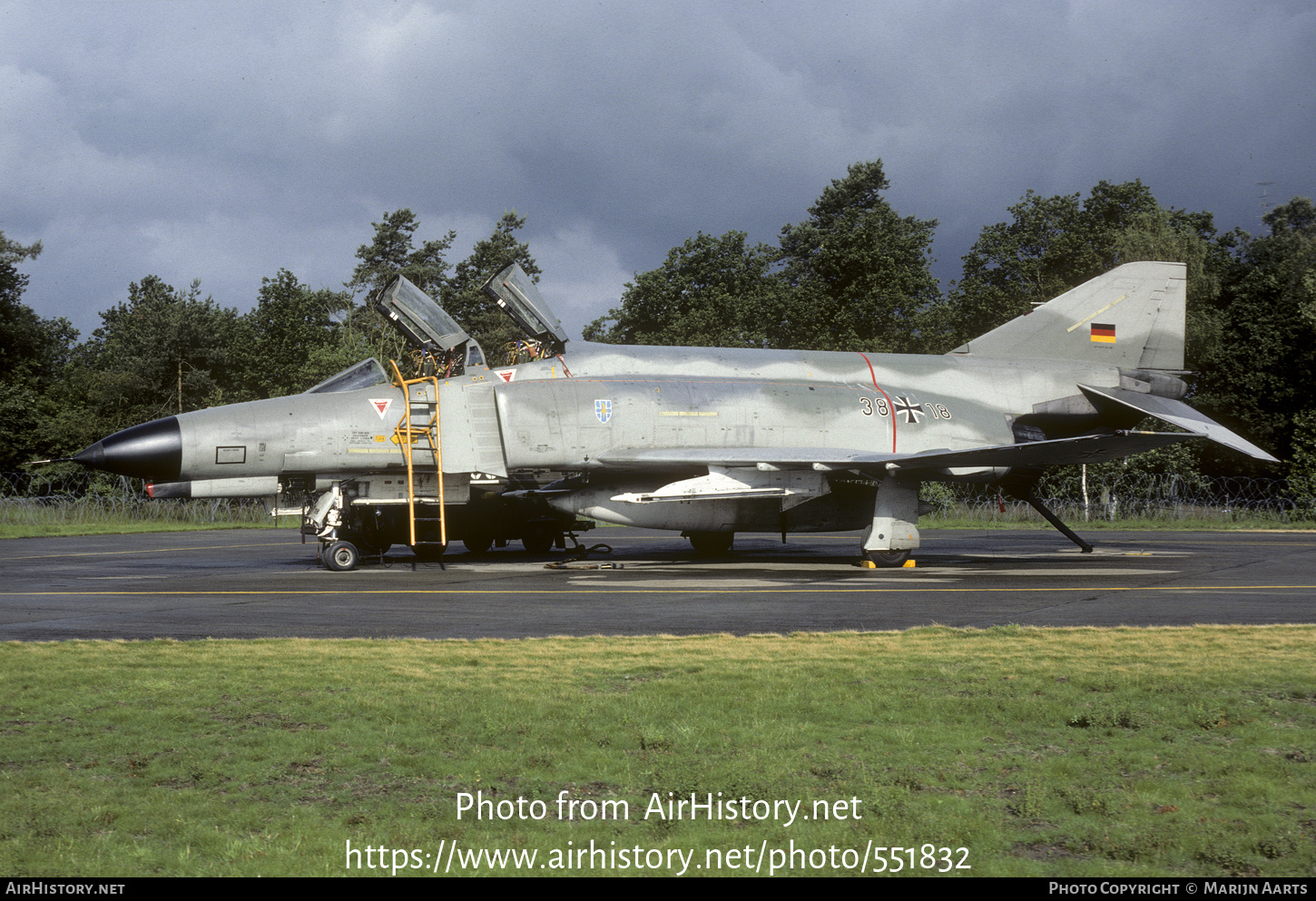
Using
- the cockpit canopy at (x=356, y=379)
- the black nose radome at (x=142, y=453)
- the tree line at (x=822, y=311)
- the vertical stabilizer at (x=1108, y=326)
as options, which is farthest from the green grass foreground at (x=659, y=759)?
the tree line at (x=822, y=311)

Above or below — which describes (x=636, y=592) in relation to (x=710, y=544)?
below

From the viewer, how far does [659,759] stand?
16.0 ft

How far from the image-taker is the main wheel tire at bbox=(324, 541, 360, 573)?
1602 centimetres

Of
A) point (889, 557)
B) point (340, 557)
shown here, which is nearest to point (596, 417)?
point (340, 557)

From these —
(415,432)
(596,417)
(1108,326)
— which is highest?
(1108,326)

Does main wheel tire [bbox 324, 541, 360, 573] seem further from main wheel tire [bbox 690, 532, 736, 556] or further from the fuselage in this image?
main wheel tire [bbox 690, 532, 736, 556]

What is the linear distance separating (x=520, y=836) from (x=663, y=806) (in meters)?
0.65

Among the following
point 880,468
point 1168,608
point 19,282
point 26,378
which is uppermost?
point 19,282

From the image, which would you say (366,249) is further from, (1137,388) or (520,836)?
(520,836)

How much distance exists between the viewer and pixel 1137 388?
1994cm

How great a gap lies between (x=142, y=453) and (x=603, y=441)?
675 centimetres

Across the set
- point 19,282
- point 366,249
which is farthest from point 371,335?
point 19,282

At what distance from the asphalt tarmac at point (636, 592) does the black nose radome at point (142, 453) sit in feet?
5.18

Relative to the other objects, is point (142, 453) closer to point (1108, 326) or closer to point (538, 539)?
point (538, 539)
